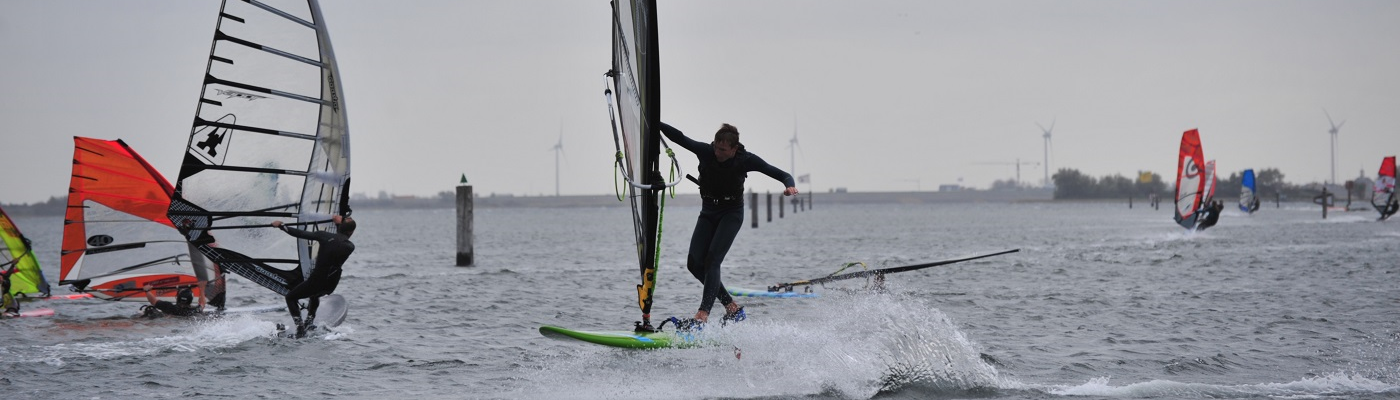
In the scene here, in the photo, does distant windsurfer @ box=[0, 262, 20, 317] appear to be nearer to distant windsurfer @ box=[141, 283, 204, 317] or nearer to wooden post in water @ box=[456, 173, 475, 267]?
distant windsurfer @ box=[141, 283, 204, 317]

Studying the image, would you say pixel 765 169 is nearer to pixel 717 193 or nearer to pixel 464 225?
pixel 717 193

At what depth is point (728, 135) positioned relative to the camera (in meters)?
7.95

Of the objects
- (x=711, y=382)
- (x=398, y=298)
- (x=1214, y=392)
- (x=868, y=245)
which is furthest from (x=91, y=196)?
(x=868, y=245)

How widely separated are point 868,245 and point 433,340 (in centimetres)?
2315

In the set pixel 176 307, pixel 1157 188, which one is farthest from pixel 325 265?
pixel 1157 188

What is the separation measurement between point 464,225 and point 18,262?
31.4 feet

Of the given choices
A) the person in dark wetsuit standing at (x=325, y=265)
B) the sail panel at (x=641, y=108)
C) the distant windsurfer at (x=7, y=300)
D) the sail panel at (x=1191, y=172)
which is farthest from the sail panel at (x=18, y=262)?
the sail panel at (x=1191, y=172)

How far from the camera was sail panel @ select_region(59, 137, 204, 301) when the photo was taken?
12719 millimetres

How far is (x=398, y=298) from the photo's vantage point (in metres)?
15.5

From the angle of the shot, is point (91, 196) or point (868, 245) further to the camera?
point (868, 245)

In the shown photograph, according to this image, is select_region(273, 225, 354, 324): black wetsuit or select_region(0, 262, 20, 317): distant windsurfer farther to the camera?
select_region(0, 262, 20, 317): distant windsurfer

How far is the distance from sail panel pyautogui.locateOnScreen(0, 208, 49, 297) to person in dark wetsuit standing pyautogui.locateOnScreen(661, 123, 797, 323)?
350 inches

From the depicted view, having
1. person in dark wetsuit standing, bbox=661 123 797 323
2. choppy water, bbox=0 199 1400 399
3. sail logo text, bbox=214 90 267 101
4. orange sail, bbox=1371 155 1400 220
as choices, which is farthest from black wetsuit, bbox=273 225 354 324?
orange sail, bbox=1371 155 1400 220

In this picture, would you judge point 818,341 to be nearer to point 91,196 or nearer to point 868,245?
point 91,196
